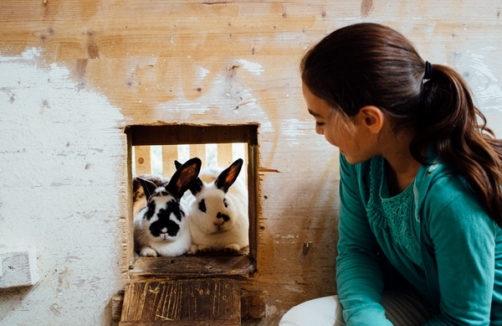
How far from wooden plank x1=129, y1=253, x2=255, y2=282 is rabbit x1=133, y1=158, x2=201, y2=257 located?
0.05 meters

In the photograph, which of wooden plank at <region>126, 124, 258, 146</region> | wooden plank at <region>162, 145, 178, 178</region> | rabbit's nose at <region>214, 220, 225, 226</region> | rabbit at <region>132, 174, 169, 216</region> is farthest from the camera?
wooden plank at <region>162, 145, 178, 178</region>

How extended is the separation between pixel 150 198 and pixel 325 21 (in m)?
0.98

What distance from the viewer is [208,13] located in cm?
160

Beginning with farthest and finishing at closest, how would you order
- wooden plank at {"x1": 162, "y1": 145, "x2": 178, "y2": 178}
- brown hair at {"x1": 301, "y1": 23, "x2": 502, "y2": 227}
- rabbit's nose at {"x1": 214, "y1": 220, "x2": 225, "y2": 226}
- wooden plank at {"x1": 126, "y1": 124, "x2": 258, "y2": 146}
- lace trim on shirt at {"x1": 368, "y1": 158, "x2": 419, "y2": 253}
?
wooden plank at {"x1": 162, "y1": 145, "x2": 178, "y2": 178}, rabbit's nose at {"x1": 214, "y1": 220, "x2": 225, "y2": 226}, wooden plank at {"x1": 126, "y1": 124, "x2": 258, "y2": 146}, lace trim on shirt at {"x1": 368, "y1": 158, "x2": 419, "y2": 253}, brown hair at {"x1": 301, "y1": 23, "x2": 502, "y2": 227}

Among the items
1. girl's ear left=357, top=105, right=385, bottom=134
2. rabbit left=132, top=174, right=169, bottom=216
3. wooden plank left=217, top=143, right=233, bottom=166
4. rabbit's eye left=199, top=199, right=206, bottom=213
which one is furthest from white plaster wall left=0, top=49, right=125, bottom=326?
wooden plank left=217, top=143, right=233, bottom=166

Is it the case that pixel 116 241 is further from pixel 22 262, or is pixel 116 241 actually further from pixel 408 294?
pixel 408 294

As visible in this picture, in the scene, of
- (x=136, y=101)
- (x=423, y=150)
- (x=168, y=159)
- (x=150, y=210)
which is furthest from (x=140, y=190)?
(x=423, y=150)

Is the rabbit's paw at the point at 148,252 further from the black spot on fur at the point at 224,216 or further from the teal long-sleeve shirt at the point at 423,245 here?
the teal long-sleeve shirt at the point at 423,245

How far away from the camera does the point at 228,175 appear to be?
2.05 metres

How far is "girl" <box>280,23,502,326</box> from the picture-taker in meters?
1.07

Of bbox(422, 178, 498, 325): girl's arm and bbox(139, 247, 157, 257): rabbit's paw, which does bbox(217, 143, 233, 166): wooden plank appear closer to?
bbox(139, 247, 157, 257): rabbit's paw

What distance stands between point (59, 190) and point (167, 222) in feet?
1.47

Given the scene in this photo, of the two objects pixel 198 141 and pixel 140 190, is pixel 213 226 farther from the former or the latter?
pixel 140 190

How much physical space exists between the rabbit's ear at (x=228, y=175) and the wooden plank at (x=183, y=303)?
0.47 metres
